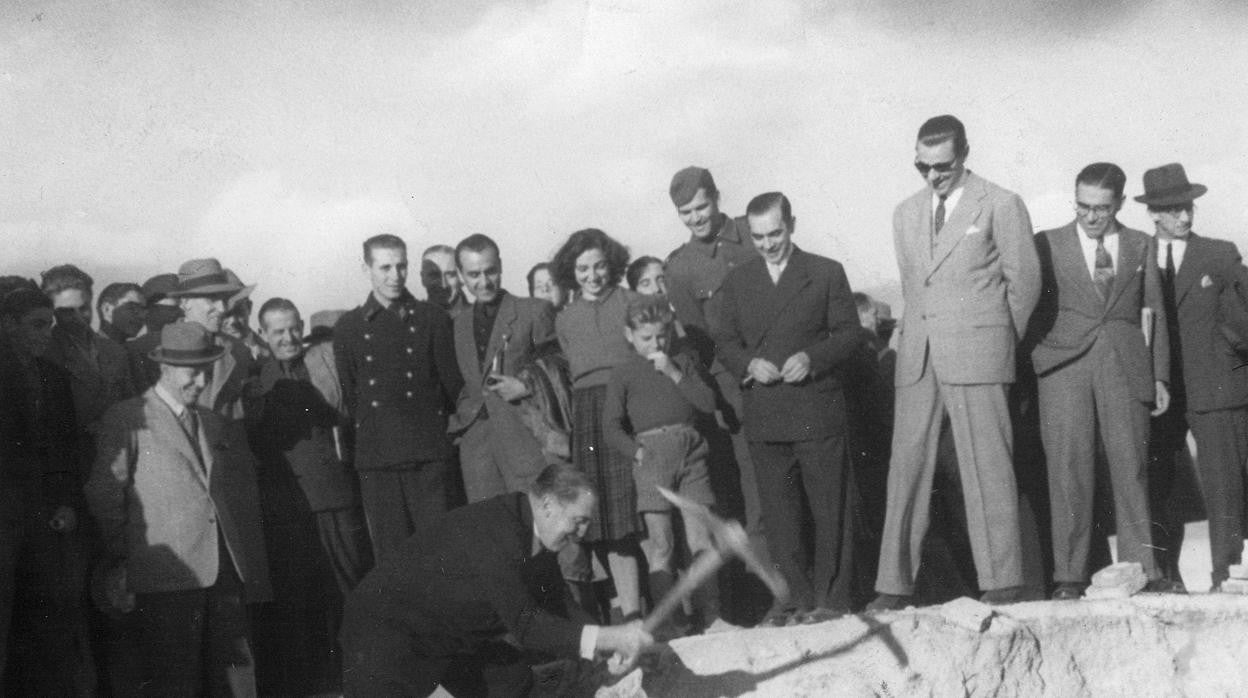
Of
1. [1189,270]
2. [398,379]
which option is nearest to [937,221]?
[1189,270]

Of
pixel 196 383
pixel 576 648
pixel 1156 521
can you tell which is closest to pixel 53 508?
pixel 196 383

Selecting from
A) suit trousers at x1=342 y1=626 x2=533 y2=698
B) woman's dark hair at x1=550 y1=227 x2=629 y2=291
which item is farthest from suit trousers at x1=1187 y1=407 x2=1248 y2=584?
suit trousers at x1=342 y1=626 x2=533 y2=698

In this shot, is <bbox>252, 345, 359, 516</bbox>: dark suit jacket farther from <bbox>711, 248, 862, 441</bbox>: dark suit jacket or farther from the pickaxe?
<bbox>711, 248, 862, 441</bbox>: dark suit jacket

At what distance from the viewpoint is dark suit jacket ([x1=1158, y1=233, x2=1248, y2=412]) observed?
741 centimetres

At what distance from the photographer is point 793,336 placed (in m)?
7.00

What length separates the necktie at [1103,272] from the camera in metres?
7.11

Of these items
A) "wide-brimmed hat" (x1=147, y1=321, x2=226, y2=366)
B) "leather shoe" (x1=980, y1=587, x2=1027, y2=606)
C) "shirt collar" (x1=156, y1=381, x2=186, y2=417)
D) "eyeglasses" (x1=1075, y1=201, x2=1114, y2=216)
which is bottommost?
"leather shoe" (x1=980, y1=587, x2=1027, y2=606)

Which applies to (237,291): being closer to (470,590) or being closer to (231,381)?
(231,381)

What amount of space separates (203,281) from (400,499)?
4.89ft

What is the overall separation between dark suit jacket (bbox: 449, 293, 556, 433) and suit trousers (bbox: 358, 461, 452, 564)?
11.4 inches

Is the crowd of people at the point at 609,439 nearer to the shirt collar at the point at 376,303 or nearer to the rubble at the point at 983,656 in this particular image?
the shirt collar at the point at 376,303

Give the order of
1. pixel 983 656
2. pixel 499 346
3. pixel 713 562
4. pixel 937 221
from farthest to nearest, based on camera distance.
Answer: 1. pixel 499 346
2. pixel 937 221
3. pixel 983 656
4. pixel 713 562

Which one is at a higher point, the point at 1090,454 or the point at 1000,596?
the point at 1090,454

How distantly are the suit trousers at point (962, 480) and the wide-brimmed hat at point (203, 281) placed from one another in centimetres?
333
